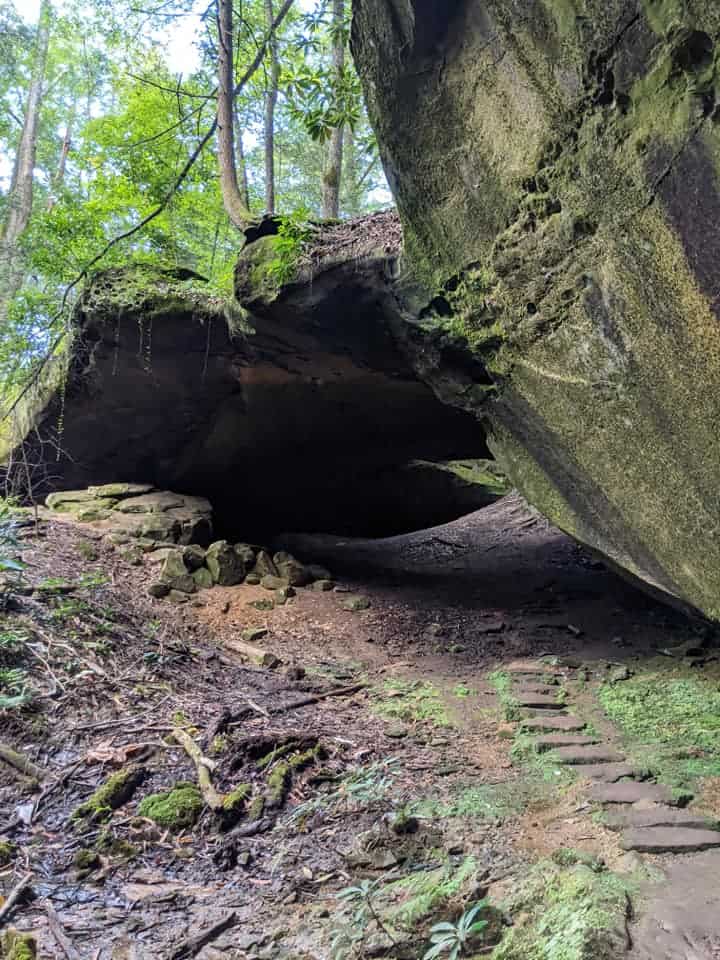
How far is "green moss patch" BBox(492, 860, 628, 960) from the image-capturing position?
5.61ft

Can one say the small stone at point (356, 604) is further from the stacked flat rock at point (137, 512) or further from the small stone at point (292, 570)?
the stacked flat rock at point (137, 512)

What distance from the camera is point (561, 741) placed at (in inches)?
142

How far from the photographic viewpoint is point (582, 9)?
2512mm

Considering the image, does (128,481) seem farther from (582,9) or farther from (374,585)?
(582,9)

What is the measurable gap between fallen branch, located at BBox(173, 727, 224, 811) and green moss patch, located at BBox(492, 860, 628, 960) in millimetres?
1549

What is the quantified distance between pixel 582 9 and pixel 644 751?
3.64 metres

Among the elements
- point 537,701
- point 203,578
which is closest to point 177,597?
point 203,578

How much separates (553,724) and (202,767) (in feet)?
7.17

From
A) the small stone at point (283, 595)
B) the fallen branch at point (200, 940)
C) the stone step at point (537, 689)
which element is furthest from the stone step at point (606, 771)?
the small stone at point (283, 595)

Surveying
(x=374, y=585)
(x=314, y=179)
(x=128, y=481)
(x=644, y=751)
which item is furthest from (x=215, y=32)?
(x=314, y=179)

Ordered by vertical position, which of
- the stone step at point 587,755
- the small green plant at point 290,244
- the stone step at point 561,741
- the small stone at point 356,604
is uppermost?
the small green plant at point 290,244

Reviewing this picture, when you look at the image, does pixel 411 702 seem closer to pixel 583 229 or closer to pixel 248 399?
pixel 583 229

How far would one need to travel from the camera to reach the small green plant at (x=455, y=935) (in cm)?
171

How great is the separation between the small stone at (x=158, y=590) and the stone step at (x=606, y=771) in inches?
164
